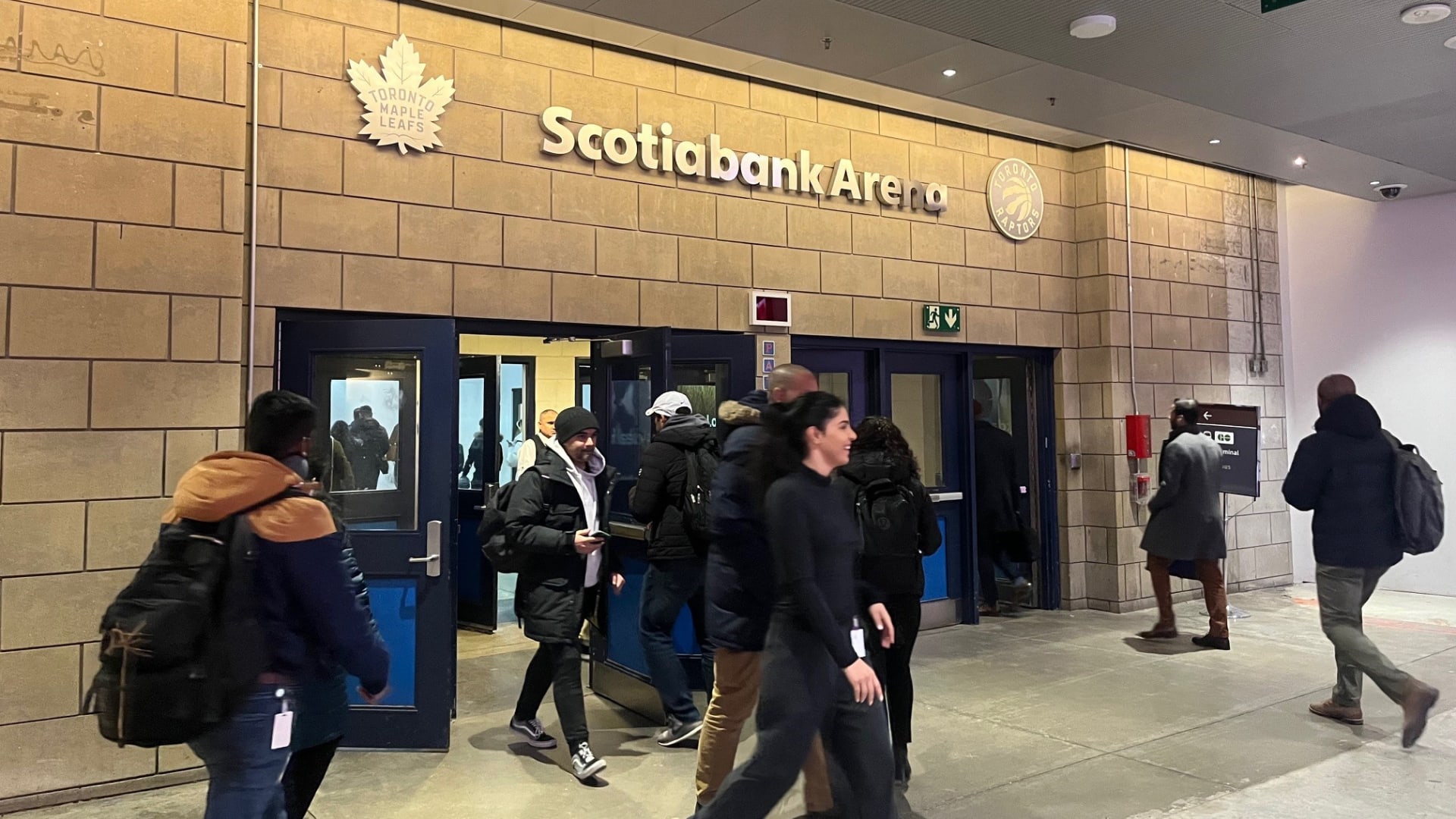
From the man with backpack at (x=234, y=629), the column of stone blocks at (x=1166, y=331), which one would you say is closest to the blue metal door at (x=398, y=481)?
the man with backpack at (x=234, y=629)

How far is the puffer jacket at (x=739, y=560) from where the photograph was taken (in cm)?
285

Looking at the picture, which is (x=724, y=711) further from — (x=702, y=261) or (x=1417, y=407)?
(x=1417, y=407)

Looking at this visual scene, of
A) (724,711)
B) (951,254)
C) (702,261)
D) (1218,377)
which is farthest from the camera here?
(1218,377)

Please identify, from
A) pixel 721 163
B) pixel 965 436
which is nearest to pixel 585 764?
pixel 721 163

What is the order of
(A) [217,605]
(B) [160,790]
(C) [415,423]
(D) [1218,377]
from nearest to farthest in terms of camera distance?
1. (A) [217,605]
2. (B) [160,790]
3. (C) [415,423]
4. (D) [1218,377]

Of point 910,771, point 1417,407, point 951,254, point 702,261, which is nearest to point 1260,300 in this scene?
point 1417,407

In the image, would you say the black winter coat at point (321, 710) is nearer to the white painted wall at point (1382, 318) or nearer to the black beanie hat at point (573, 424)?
the black beanie hat at point (573, 424)

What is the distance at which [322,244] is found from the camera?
4453 millimetres

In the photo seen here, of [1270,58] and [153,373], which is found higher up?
[1270,58]

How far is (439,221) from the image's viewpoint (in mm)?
4766

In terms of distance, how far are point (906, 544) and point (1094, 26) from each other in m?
2.70

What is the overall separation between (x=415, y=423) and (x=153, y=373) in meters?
1.06

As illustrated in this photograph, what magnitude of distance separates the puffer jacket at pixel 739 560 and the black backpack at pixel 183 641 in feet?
4.29

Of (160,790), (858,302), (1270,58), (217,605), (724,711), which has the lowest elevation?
(160,790)
